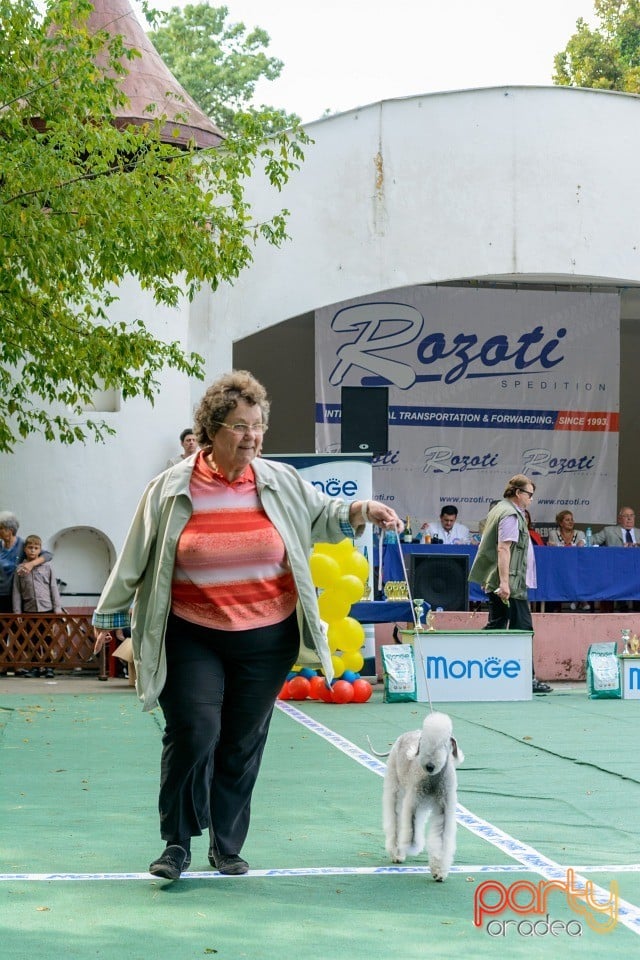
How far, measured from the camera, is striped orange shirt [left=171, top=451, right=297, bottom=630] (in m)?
5.05

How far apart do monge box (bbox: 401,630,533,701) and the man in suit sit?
811cm

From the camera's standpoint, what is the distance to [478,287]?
21.3 metres

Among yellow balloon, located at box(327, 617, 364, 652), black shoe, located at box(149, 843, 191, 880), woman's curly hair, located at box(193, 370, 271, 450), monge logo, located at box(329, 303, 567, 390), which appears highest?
monge logo, located at box(329, 303, 567, 390)

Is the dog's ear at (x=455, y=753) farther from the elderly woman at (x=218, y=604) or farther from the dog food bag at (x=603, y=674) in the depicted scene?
the dog food bag at (x=603, y=674)

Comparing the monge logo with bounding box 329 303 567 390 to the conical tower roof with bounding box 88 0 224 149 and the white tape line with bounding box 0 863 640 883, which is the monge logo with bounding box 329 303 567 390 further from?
the white tape line with bounding box 0 863 640 883

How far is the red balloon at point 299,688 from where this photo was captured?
1256 cm

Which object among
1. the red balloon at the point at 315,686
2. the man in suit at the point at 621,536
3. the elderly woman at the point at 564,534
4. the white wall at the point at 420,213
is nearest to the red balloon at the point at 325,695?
the red balloon at the point at 315,686

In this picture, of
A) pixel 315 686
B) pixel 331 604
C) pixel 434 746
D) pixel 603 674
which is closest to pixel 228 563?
pixel 434 746

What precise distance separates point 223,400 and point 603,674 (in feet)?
28.7

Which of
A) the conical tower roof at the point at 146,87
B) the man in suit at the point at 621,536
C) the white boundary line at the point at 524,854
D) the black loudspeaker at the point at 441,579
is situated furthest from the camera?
the man in suit at the point at 621,536

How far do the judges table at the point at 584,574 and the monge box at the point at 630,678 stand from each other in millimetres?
3737

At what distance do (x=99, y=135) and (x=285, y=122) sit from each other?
295 cm

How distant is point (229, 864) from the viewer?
5324 mm

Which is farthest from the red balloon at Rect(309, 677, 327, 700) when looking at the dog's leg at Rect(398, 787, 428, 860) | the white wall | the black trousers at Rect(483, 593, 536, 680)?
the dog's leg at Rect(398, 787, 428, 860)
